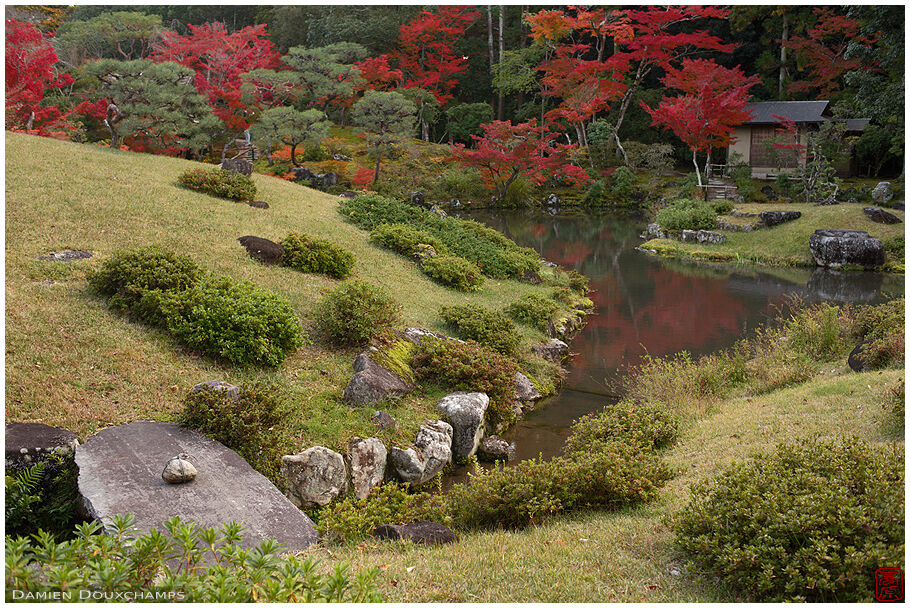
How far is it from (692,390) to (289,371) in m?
5.71

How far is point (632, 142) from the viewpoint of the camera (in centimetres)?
3584

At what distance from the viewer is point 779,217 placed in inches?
897

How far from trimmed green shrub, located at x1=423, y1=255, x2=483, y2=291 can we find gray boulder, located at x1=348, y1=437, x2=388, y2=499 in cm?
700

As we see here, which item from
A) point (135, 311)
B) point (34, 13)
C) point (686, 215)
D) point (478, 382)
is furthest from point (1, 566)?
point (34, 13)

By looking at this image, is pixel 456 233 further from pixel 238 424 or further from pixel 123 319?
pixel 238 424

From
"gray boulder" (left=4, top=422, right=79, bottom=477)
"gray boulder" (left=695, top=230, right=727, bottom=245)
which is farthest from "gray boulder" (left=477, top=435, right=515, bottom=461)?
"gray boulder" (left=695, top=230, right=727, bottom=245)

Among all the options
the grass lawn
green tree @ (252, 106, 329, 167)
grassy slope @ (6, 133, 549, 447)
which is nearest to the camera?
grassy slope @ (6, 133, 549, 447)

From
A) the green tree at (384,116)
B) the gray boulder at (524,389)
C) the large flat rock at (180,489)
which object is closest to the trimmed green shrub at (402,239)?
the gray boulder at (524,389)

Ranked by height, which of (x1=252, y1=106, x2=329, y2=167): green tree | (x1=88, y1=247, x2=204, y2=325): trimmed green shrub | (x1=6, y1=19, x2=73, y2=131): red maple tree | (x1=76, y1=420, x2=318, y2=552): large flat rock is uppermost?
(x1=6, y1=19, x2=73, y2=131): red maple tree

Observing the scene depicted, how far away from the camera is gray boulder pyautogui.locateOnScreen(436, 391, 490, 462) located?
8.02 m

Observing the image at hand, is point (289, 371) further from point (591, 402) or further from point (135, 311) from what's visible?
point (591, 402)

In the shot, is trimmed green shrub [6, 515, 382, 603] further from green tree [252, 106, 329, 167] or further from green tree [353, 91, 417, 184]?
green tree [353, 91, 417, 184]

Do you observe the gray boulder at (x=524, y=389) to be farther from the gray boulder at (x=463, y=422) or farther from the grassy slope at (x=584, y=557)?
the grassy slope at (x=584, y=557)

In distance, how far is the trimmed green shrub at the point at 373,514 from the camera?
5203 millimetres
